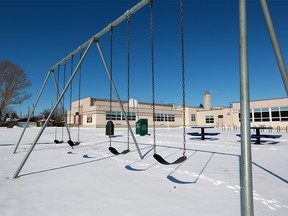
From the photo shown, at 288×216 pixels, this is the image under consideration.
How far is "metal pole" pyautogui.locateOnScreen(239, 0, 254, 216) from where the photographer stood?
6.66 feet

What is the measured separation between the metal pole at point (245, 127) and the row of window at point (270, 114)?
108 ft

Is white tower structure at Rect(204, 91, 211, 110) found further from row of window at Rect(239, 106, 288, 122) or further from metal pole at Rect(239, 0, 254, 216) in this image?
metal pole at Rect(239, 0, 254, 216)

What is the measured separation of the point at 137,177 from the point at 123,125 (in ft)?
124

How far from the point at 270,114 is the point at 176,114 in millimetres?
23298

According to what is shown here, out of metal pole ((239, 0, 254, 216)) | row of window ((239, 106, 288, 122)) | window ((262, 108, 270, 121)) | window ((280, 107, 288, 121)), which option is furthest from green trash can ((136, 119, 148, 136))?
window ((280, 107, 288, 121))

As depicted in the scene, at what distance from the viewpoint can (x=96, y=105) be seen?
39.9m

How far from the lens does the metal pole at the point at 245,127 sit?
2.03 m

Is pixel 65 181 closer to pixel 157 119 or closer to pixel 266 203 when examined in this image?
pixel 266 203

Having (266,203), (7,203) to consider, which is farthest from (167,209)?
(7,203)

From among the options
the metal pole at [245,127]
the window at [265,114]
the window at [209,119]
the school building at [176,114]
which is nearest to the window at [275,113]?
the school building at [176,114]

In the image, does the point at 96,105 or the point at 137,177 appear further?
the point at 96,105

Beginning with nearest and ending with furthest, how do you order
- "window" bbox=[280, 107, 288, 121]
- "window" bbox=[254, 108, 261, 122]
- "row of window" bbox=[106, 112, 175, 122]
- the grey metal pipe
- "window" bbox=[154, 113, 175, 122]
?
1. the grey metal pipe
2. "window" bbox=[280, 107, 288, 121]
3. "window" bbox=[254, 108, 261, 122]
4. "row of window" bbox=[106, 112, 175, 122]
5. "window" bbox=[154, 113, 175, 122]

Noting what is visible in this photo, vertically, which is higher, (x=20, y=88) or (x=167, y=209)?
(x=20, y=88)

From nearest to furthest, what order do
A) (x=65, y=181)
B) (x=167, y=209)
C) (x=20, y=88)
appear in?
1. (x=167, y=209)
2. (x=65, y=181)
3. (x=20, y=88)
